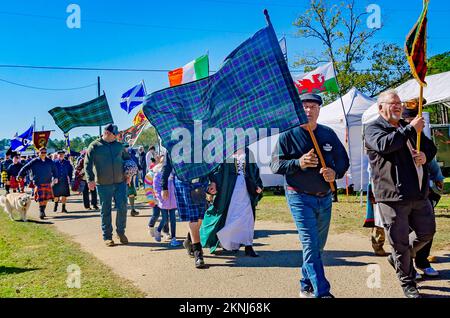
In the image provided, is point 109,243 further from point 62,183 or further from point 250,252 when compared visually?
point 62,183

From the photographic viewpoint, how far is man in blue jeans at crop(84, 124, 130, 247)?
7957 mm

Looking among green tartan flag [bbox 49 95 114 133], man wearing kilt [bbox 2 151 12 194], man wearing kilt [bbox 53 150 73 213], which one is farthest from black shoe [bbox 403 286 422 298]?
man wearing kilt [bbox 2 151 12 194]

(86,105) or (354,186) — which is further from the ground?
(86,105)

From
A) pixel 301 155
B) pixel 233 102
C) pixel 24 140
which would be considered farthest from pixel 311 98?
pixel 24 140

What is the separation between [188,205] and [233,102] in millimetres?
2443

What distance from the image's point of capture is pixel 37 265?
21.9 feet

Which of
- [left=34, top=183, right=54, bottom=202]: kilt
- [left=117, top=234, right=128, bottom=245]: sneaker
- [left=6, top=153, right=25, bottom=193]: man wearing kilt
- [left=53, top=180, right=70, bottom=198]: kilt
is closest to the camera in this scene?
[left=117, top=234, right=128, bottom=245]: sneaker

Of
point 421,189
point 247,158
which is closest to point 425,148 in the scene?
point 421,189

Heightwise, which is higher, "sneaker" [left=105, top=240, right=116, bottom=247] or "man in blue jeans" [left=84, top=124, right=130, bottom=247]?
"man in blue jeans" [left=84, top=124, right=130, bottom=247]

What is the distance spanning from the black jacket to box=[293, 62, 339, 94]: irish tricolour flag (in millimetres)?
9321

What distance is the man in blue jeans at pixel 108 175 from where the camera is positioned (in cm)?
796

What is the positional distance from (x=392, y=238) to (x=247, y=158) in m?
2.88

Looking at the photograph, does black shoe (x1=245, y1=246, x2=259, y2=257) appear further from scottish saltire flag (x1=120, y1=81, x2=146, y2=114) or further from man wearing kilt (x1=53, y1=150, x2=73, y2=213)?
scottish saltire flag (x1=120, y1=81, x2=146, y2=114)
